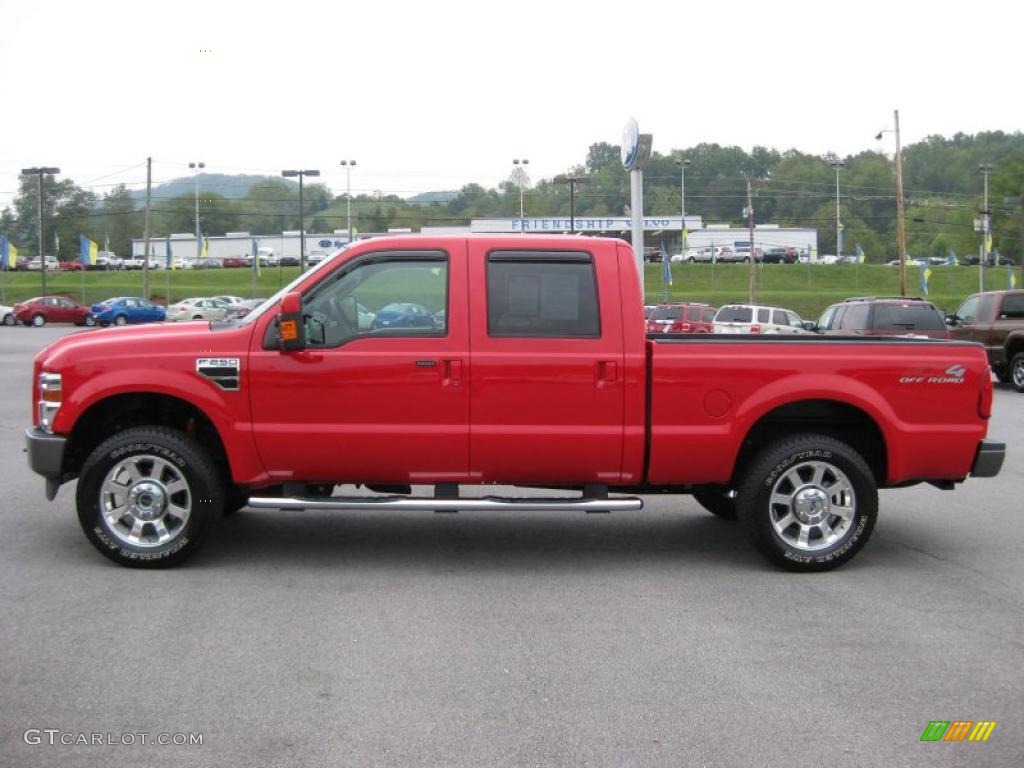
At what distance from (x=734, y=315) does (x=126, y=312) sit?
35.1 metres

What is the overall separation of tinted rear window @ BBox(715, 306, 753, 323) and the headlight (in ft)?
89.2

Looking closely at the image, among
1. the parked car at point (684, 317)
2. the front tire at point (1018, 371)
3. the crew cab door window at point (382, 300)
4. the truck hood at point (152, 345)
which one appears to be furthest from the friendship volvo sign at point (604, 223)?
the truck hood at point (152, 345)

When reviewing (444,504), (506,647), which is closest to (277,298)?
(444,504)

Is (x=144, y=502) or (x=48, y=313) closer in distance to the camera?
(x=144, y=502)

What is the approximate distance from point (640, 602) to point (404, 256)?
268cm

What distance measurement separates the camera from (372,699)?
4.70 m

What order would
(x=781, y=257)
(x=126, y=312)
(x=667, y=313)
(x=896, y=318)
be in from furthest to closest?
1. (x=781, y=257)
2. (x=126, y=312)
3. (x=667, y=313)
4. (x=896, y=318)

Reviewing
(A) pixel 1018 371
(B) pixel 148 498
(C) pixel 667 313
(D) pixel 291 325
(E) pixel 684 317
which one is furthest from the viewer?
(C) pixel 667 313

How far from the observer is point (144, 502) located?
22.4ft

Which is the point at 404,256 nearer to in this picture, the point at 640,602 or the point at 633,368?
the point at 633,368

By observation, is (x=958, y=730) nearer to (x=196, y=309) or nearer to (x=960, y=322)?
(x=960, y=322)

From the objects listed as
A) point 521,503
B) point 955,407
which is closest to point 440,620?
point 521,503

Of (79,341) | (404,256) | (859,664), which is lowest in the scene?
(859,664)

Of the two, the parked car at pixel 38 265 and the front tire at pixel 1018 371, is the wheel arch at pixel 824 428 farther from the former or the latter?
the parked car at pixel 38 265
